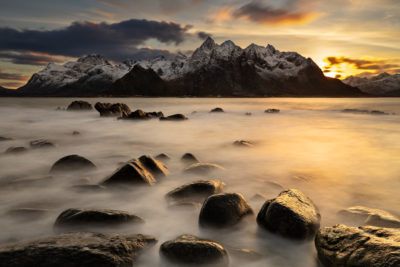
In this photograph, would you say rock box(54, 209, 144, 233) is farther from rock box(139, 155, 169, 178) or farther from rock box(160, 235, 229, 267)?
rock box(139, 155, 169, 178)

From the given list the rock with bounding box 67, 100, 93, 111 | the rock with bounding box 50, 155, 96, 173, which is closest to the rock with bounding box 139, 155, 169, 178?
the rock with bounding box 50, 155, 96, 173

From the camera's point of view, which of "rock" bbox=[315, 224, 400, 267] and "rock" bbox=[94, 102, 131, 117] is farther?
"rock" bbox=[94, 102, 131, 117]

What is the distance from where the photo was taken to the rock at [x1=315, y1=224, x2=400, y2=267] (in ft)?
6.88

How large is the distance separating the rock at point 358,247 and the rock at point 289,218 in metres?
0.28

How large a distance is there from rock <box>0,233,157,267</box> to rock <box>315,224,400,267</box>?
188 centimetres

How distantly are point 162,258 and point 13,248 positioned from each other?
1.35m

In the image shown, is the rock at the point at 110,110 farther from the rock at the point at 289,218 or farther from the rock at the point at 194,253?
the rock at the point at 194,253

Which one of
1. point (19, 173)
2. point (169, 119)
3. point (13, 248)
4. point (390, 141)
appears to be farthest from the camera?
point (169, 119)

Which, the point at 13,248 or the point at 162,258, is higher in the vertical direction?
the point at 13,248

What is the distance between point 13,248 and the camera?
7.75ft

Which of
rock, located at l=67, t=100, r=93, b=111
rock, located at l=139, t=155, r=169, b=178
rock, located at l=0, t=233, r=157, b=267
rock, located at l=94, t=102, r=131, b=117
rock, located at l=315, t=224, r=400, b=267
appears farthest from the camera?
rock, located at l=67, t=100, r=93, b=111

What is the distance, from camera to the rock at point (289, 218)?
9.98ft

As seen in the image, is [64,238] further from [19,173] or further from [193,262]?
[19,173]

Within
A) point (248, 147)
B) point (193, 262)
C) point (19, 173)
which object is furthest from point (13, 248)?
point (248, 147)
